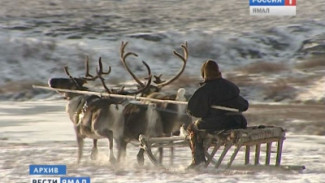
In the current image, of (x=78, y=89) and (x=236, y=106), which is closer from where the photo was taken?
(x=236, y=106)

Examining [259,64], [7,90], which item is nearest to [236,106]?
[7,90]

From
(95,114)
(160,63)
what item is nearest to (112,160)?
(95,114)

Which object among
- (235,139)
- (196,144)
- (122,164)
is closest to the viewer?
(235,139)

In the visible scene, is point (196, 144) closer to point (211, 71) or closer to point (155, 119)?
point (211, 71)

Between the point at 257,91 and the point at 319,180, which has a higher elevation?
the point at 319,180

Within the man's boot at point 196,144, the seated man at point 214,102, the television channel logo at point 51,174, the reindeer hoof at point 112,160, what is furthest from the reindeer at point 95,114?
the seated man at point 214,102

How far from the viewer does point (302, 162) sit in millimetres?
11312

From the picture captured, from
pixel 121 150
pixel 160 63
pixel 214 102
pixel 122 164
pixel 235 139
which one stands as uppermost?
pixel 214 102

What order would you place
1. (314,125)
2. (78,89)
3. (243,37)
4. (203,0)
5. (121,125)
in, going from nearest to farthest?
(121,125) → (78,89) → (314,125) → (243,37) → (203,0)

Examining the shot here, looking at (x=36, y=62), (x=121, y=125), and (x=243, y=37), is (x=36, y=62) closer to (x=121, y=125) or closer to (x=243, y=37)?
(x=243, y=37)

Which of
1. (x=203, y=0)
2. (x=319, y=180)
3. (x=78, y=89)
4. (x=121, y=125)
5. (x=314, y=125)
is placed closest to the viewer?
(x=319, y=180)

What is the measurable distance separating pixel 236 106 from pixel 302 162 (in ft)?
8.08

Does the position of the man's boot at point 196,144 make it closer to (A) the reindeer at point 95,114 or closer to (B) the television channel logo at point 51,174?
(B) the television channel logo at point 51,174

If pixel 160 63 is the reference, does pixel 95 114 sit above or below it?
above
